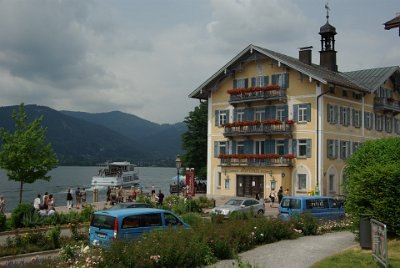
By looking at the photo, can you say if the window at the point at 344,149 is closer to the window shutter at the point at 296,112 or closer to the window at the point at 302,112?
the window at the point at 302,112

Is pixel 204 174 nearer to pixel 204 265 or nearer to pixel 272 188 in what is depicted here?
pixel 272 188

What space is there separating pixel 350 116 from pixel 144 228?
3401 centimetres

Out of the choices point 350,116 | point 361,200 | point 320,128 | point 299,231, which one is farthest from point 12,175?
point 350,116

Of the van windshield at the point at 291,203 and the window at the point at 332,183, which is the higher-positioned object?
the window at the point at 332,183

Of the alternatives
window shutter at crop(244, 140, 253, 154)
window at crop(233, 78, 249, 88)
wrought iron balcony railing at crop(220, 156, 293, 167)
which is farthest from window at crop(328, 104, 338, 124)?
window at crop(233, 78, 249, 88)

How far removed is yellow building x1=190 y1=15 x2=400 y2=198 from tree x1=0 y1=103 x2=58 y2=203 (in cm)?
2004

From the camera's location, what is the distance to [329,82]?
1661 inches

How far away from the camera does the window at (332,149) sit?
43816 mm

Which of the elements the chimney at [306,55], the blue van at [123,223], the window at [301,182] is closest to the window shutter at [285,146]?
the window at [301,182]

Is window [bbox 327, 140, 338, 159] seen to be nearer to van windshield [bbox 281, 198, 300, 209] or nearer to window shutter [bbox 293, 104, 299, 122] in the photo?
window shutter [bbox 293, 104, 299, 122]

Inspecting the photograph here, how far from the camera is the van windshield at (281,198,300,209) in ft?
87.4

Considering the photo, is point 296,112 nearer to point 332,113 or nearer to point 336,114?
point 332,113

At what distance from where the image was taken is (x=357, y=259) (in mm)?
14047

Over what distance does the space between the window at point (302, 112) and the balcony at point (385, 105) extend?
10.4 m
